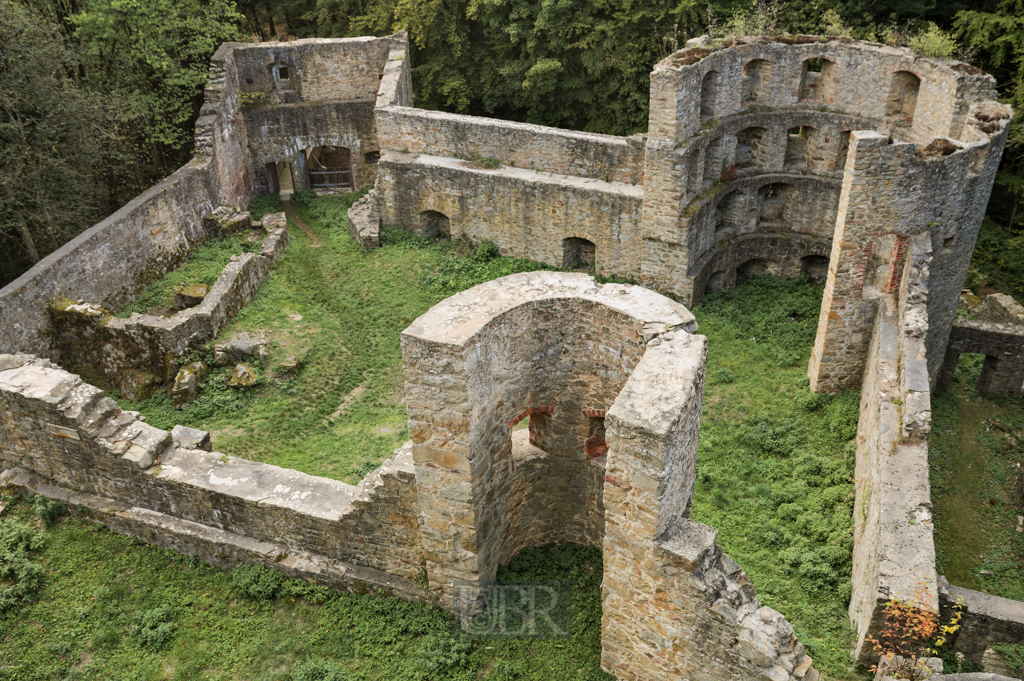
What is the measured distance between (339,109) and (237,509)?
1331 centimetres

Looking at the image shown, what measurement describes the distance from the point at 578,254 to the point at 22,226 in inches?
413

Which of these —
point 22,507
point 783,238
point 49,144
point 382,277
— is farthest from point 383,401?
point 783,238

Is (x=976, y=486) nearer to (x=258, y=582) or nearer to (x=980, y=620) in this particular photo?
(x=980, y=620)

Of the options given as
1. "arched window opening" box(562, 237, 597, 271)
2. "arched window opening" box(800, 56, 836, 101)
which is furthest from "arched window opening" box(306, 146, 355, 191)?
"arched window opening" box(800, 56, 836, 101)

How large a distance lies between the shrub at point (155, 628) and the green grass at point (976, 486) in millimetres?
10051

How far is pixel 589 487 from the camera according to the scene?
948 centimetres

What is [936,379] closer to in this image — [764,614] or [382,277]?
[764,614]

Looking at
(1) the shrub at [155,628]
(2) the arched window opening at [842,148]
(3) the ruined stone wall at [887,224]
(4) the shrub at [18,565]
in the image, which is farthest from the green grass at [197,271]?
(2) the arched window opening at [842,148]

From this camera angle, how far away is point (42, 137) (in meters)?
13.8

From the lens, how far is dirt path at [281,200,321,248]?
18.5 m

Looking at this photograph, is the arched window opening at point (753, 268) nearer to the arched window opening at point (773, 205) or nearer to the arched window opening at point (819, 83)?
the arched window opening at point (773, 205)

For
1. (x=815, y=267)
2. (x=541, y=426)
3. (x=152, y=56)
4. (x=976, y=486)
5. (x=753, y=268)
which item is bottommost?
(x=976, y=486)

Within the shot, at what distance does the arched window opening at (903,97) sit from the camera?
52.6ft

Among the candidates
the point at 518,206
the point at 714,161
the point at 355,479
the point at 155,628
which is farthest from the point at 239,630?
the point at 714,161
